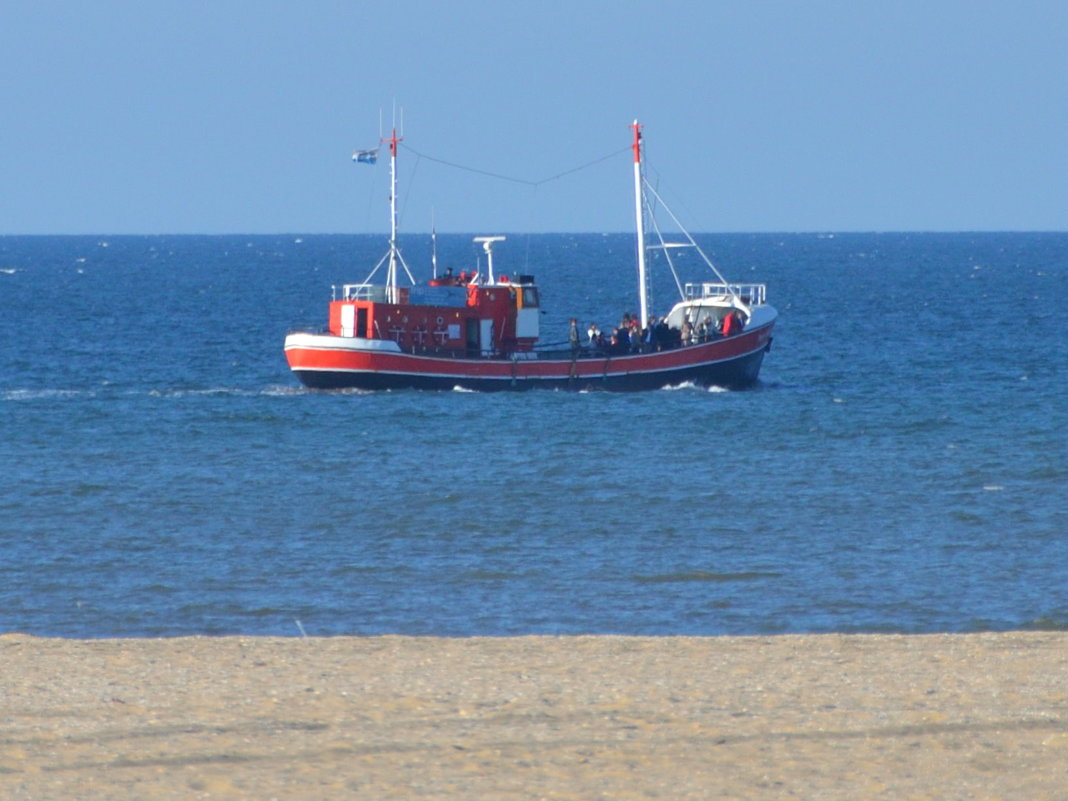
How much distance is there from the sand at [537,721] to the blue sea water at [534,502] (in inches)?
140

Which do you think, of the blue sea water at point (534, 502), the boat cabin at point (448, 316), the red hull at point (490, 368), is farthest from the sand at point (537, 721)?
the boat cabin at point (448, 316)

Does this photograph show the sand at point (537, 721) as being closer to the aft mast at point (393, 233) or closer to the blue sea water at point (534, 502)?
the blue sea water at point (534, 502)

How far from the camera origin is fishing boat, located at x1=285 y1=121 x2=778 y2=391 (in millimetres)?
A: 42750

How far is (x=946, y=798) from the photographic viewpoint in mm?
9711

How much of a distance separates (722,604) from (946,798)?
9589 mm

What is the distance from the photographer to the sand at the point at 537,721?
32.7ft

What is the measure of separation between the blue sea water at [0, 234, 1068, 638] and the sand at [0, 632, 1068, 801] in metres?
3.56

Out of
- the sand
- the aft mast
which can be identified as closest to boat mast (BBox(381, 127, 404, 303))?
the aft mast

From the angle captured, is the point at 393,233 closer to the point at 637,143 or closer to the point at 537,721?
the point at 637,143

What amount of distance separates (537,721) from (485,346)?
108 feet

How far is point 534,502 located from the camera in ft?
88.7

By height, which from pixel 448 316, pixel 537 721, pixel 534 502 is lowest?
pixel 534 502

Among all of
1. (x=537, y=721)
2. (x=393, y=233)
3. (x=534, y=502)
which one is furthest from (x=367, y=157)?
(x=537, y=721)

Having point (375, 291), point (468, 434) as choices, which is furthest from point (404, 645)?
point (375, 291)
